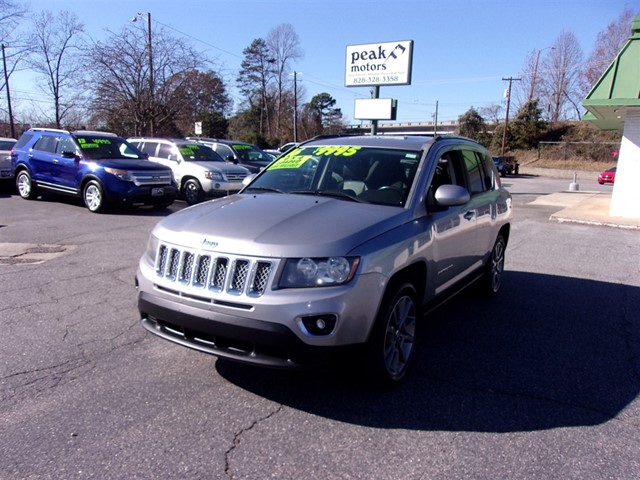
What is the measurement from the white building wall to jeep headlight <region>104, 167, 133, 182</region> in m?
13.5

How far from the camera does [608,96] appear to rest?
1273 cm

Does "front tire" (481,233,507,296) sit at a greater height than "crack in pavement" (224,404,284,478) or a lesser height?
greater

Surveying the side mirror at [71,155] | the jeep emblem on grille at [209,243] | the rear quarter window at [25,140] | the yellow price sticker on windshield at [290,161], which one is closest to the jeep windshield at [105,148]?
the side mirror at [71,155]

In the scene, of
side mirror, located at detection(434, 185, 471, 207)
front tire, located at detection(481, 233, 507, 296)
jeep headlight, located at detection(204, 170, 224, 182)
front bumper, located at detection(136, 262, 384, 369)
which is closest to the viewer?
front bumper, located at detection(136, 262, 384, 369)

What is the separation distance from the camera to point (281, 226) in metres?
3.30

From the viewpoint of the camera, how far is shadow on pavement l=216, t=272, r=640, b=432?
130 inches

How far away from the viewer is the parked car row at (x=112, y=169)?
11258 millimetres

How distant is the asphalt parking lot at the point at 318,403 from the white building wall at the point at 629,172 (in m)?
10.1

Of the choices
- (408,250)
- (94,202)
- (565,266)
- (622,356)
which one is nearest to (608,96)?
(565,266)

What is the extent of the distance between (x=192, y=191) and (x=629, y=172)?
12668 mm

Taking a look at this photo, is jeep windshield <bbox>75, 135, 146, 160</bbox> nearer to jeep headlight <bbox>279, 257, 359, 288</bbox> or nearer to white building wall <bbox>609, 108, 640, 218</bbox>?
jeep headlight <bbox>279, 257, 359, 288</bbox>

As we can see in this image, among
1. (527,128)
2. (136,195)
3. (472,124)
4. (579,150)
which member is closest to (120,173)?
(136,195)

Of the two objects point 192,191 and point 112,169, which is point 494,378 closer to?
point 112,169

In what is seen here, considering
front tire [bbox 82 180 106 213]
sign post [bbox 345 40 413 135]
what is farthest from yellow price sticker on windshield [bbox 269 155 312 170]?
sign post [bbox 345 40 413 135]
